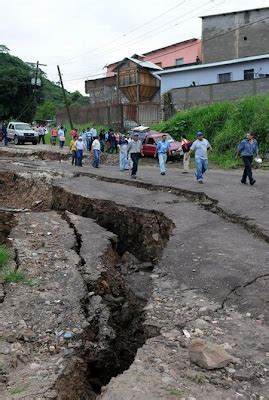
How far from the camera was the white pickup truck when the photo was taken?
1240 inches

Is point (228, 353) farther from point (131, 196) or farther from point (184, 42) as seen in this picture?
point (184, 42)

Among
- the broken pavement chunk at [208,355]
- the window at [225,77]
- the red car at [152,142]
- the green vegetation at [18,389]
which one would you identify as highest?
the window at [225,77]

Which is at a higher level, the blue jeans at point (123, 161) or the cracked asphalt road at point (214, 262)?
the blue jeans at point (123, 161)

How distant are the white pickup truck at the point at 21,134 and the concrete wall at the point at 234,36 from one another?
52.1ft

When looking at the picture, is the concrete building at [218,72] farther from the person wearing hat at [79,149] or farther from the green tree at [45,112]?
the green tree at [45,112]

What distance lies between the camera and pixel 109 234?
29.3 feet

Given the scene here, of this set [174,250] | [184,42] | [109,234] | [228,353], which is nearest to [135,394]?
[228,353]

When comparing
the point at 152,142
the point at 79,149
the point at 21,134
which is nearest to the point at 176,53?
the point at 21,134

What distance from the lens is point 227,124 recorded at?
2197 cm

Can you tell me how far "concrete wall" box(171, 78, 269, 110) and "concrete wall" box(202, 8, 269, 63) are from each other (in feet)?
36.7

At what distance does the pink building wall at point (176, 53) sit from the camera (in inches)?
1784

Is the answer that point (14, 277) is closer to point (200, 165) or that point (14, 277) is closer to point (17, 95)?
point (200, 165)

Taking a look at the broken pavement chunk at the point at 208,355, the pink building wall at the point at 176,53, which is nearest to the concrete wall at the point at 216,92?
the pink building wall at the point at 176,53

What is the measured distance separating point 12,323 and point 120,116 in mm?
27476
